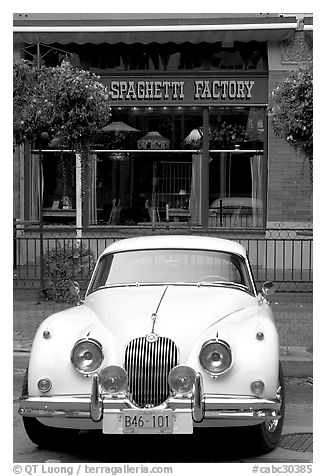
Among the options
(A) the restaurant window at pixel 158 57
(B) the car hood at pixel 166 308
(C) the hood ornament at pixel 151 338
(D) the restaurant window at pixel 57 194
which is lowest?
(C) the hood ornament at pixel 151 338

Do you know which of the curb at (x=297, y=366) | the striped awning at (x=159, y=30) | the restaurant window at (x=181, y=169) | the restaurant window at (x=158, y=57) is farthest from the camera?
the restaurant window at (x=181, y=169)

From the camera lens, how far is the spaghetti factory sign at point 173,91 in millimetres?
16625

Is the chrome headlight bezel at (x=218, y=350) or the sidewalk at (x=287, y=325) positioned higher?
the chrome headlight bezel at (x=218, y=350)

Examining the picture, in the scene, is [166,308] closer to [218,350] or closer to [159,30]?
[218,350]

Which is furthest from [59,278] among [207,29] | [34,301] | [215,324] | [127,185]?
[215,324]

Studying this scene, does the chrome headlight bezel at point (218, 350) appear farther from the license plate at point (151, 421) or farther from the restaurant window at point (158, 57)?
the restaurant window at point (158, 57)

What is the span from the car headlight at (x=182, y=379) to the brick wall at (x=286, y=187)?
11.0m

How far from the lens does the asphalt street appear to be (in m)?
6.42

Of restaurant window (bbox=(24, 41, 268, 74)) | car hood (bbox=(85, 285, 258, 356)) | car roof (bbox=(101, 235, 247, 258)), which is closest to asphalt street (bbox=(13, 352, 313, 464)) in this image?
car hood (bbox=(85, 285, 258, 356))

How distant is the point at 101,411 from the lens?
230 inches

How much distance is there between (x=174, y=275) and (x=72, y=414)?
1.93 meters

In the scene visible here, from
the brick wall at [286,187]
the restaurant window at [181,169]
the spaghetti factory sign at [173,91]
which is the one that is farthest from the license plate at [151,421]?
the spaghetti factory sign at [173,91]

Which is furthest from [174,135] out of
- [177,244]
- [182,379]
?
[182,379]

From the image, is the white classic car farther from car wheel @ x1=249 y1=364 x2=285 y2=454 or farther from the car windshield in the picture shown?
the car windshield
